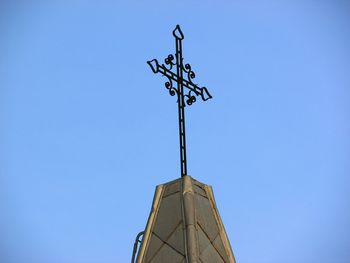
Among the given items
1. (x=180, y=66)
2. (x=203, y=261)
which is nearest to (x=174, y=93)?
(x=180, y=66)

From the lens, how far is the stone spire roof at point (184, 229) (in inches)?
221

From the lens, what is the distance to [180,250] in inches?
220

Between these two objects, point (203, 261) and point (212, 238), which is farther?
point (212, 238)

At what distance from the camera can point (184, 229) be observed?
5727 millimetres

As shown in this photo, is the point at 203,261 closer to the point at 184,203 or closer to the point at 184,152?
the point at 184,203

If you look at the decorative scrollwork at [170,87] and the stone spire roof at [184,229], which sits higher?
the decorative scrollwork at [170,87]

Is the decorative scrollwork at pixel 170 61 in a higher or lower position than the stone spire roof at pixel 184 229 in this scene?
higher

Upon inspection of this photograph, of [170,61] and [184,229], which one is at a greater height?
[170,61]

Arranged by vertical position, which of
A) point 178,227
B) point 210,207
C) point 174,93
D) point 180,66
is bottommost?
point 178,227

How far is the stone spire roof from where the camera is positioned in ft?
18.4

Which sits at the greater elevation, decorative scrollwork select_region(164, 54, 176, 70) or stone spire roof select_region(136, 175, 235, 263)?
decorative scrollwork select_region(164, 54, 176, 70)

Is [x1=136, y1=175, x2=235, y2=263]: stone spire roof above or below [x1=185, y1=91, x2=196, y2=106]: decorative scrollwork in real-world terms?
below

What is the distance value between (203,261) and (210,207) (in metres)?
1.03

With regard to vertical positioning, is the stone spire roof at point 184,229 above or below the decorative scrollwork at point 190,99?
below
